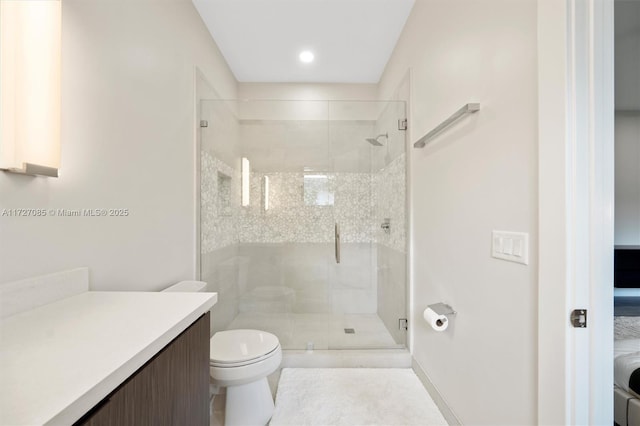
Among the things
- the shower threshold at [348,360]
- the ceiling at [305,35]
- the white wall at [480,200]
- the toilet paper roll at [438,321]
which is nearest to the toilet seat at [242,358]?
the shower threshold at [348,360]

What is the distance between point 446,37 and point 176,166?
1769 mm

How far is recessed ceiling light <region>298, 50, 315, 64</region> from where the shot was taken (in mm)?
2537

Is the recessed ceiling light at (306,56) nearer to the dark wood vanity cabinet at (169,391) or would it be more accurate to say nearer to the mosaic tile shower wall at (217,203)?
the mosaic tile shower wall at (217,203)

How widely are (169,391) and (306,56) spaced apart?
2.68 metres

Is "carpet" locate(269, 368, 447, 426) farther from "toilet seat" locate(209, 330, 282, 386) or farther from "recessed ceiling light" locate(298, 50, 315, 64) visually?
"recessed ceiling light" locate(298, 50, 315, 64)

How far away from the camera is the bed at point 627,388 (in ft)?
3.85

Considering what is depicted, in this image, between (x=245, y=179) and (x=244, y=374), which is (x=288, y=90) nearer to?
(x=245, y=179)

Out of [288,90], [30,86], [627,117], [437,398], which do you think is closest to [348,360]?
[437,398]

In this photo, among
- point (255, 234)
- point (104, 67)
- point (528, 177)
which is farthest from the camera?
point (255, 234)

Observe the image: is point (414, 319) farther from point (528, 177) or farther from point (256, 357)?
point (528, 177)

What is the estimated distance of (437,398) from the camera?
1.65m

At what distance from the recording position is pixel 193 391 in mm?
870

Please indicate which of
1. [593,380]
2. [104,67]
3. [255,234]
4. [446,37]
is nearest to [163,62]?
[104,67]

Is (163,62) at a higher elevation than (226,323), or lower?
higher
